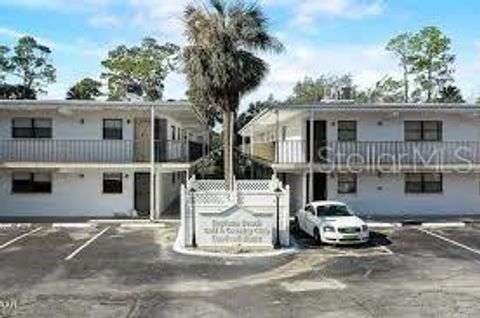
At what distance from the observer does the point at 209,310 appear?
16.1m

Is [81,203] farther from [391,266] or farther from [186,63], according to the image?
→ [391,266]

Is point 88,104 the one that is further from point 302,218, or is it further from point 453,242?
point 453,242

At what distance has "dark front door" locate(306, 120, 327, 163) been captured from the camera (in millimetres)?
33469

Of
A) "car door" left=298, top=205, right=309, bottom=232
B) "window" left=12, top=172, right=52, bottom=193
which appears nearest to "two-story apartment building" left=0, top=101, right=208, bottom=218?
"window" left=12, top=172, right=52, bottom=193

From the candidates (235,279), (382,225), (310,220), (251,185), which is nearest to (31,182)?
(251,185)

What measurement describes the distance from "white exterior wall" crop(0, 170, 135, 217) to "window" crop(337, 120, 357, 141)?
32.6 feet

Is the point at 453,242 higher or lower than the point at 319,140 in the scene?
lower

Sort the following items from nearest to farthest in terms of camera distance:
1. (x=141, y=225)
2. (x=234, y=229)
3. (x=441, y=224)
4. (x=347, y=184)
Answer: (x=234, y=229)
(x=141, y=225)
(x=441, y=224)
(x=347, y=184)

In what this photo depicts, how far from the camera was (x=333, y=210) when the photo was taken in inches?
1082

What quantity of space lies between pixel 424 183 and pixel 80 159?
16116 mm

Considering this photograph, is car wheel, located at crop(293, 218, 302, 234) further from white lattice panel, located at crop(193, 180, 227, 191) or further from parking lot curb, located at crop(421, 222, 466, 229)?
parking lot curb, located at crop(421, 222, 466, 229)

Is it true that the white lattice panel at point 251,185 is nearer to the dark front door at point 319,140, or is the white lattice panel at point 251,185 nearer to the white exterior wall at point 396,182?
the dark front door at point 319,140

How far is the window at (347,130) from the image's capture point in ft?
113

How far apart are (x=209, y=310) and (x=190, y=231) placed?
907 cm
